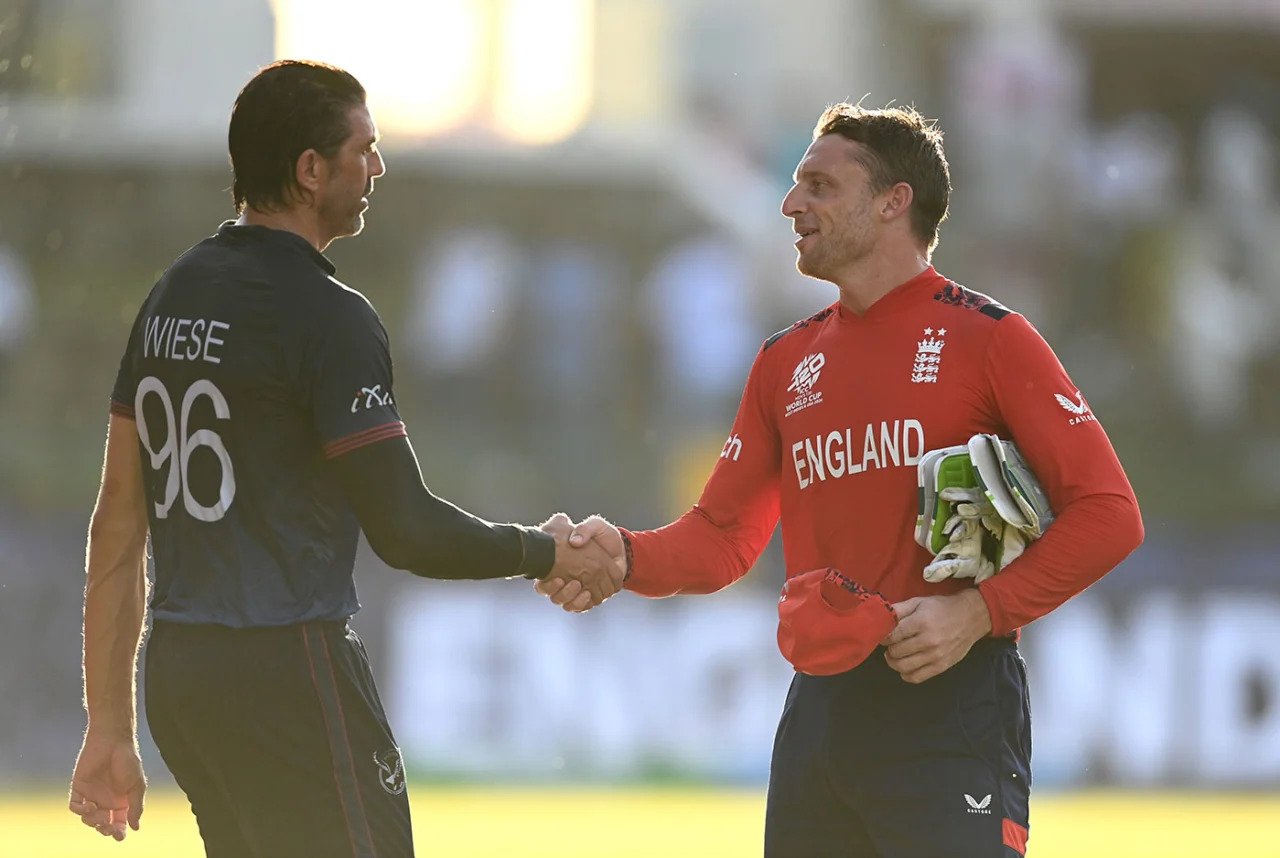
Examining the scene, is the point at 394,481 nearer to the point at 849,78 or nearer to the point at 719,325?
the point at 719,325

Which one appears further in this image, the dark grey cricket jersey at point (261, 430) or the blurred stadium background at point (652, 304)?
the blurred stadium background at point (652, 304)

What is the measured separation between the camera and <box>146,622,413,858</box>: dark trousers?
3.71m

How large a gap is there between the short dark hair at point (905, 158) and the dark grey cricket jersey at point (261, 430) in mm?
1339

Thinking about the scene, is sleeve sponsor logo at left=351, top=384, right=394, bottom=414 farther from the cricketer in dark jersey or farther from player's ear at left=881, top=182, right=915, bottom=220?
player's ear at left=881, top=182, right=915, bottom=220

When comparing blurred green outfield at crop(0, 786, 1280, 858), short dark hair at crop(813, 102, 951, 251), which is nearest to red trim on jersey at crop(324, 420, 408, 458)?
short dark hair at crop(813, 102, 951, 251)

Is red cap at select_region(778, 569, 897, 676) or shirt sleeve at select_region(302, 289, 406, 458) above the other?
shirt sleeve at select_region(302, 289, 406, 458)

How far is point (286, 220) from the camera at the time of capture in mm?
3928

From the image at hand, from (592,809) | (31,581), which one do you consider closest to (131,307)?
(31,581)

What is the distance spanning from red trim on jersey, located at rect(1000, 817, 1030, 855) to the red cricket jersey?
1.33 feet

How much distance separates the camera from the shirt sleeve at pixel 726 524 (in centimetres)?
471

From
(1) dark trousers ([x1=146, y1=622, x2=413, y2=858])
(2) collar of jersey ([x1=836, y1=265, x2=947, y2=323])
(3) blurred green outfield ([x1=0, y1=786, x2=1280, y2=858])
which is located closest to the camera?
(1) dark trousers ([x1=146, y1=622, x2=413, y2=858])

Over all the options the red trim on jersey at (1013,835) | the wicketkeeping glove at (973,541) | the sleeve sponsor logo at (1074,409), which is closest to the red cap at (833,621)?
the wicketkeeping glove at (973,541)

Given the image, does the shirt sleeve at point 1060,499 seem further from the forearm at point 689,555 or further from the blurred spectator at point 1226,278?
the blurred spectator at point 1226,278

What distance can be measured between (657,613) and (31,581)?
4364 millimetres
